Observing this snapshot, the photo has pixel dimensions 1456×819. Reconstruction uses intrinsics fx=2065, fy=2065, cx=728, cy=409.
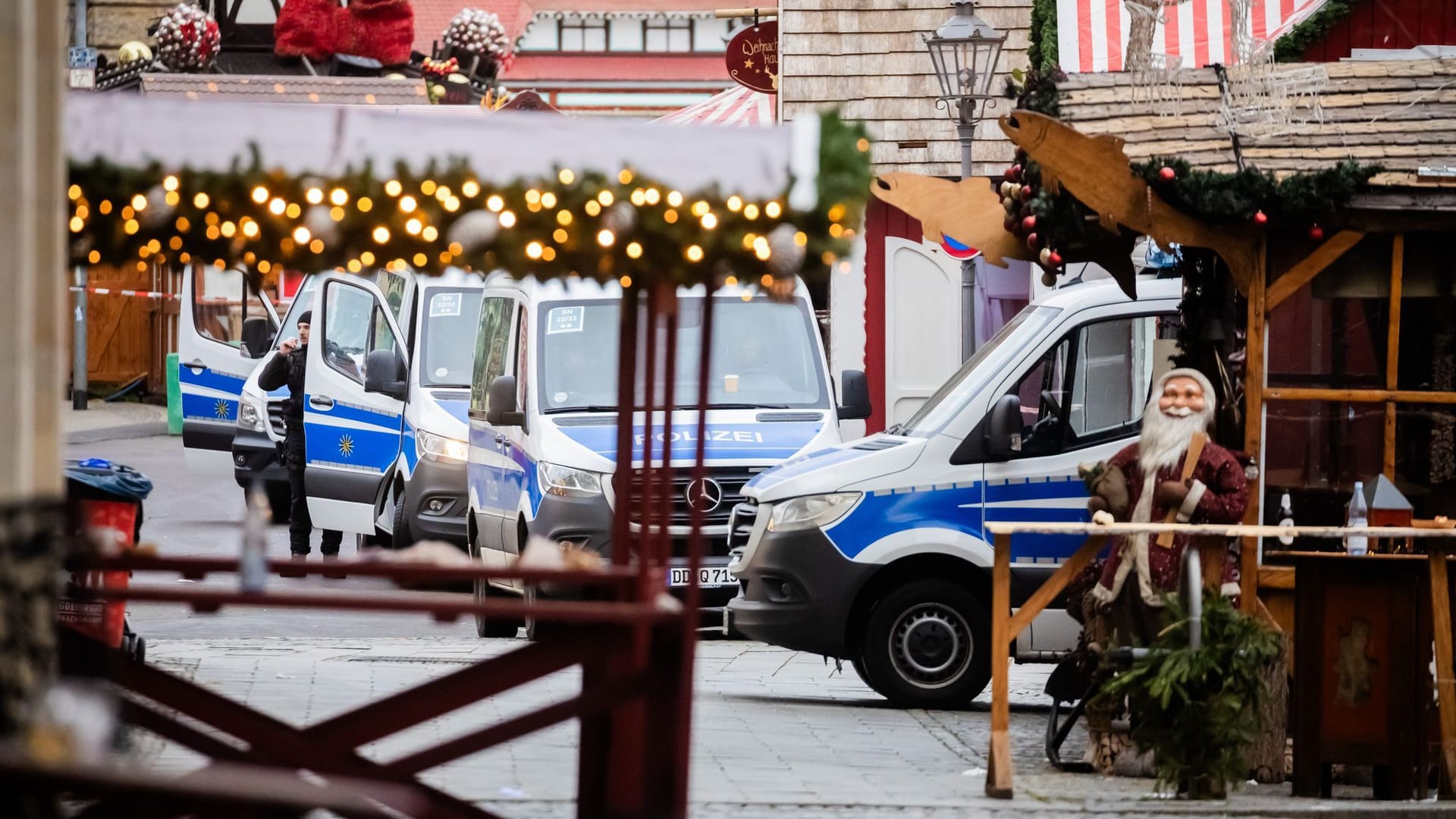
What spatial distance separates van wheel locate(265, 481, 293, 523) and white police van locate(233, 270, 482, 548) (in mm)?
1831

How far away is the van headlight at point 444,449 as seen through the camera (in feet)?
47.7

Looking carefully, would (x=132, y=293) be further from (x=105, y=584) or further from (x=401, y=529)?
(x=105, y=584)

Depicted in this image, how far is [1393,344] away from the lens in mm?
8852

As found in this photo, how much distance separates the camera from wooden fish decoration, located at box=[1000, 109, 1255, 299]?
8609 millimetres

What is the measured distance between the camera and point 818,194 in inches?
217

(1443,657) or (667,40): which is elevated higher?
(667,40)

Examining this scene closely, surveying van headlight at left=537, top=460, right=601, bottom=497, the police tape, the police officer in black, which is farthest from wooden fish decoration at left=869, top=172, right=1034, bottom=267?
the police tape

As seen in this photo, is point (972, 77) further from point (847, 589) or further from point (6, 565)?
point (6, 565)

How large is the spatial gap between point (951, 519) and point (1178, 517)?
219cm

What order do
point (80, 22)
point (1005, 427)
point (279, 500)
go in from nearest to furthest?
point (1005, 427), point (279, 500), point (80, 22)

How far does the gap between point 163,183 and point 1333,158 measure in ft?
17.3

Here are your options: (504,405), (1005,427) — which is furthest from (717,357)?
(1005,427)

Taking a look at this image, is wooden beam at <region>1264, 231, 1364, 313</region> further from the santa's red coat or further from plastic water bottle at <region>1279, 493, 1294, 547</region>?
plastic water bottle at <region>1279, 493, 1294, 547</region>

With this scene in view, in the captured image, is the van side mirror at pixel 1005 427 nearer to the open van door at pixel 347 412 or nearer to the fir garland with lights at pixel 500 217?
the fir garland with lights at pixel 500 217
